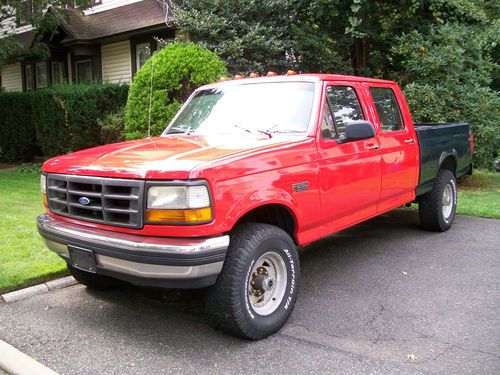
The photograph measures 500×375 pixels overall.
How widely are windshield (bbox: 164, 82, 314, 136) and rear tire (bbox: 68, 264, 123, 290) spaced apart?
5.03ft

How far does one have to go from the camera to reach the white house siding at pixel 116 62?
1565 cm

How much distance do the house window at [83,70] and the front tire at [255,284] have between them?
15.3 meters

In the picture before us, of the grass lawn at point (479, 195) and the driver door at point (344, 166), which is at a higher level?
the driver door at point (344, 166)

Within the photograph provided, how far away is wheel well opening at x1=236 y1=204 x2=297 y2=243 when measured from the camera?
3769mm

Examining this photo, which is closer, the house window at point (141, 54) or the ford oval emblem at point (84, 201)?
the ford oval emblem at point (84, 201)

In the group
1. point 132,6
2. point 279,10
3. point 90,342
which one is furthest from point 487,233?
point 132,6

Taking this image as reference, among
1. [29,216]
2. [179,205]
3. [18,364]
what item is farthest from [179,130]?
[29,216]

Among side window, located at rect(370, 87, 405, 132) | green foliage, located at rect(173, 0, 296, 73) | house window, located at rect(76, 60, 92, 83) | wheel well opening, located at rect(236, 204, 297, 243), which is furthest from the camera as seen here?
house window, located at rect(76, 60, 92, 83)

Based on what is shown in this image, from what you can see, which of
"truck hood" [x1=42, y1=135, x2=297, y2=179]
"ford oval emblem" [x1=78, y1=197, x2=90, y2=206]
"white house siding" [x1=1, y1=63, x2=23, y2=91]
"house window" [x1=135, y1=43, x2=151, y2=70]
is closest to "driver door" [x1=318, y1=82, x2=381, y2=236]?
"truck hood" [x1=42, y1=135, x2=297, y2=179]

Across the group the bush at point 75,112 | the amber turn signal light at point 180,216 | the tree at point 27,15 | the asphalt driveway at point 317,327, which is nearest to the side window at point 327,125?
the asphalt driveway at point 317,327

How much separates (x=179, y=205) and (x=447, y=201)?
4.84 meters

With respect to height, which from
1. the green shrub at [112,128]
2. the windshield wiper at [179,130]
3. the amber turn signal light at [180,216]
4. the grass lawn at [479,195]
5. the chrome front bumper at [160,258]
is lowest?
the grass lawn at [479,195]

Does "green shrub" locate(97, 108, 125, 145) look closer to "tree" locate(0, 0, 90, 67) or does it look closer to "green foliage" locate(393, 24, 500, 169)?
"tree" locate(0, 0, 90, 67)

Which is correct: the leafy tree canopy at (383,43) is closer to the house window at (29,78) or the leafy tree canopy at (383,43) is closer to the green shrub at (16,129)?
the green shrub at (16,129)
